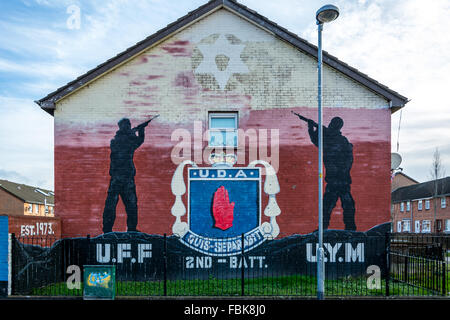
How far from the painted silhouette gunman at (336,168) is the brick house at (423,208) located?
99.8ft

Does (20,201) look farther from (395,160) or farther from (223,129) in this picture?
(395,160)

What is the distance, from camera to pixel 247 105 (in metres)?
12.2

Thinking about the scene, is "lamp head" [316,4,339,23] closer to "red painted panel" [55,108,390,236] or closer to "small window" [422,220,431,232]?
"red painted panel" [55,108,390,236]

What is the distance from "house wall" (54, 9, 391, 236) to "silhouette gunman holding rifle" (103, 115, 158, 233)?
0.63ft

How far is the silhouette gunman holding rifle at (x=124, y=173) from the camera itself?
11.9m

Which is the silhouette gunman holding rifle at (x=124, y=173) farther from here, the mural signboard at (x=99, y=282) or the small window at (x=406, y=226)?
the small window at (x=406, y=226)

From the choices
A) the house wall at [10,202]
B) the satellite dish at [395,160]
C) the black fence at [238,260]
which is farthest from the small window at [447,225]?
the house wall at [10,202]

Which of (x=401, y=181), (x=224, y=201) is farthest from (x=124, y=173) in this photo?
(x=401, y=181)

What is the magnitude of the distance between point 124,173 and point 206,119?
3.66 metres

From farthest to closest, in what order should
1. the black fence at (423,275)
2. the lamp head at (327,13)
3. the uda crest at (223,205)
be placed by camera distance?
the uda crest at (223,205)
the black fence at (423,275)
the lamp head at (327,13)

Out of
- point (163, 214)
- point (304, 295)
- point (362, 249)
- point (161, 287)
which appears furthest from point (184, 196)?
point (362, 249)

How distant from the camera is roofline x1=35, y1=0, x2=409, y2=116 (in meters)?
12.0

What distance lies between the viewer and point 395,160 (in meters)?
12.8

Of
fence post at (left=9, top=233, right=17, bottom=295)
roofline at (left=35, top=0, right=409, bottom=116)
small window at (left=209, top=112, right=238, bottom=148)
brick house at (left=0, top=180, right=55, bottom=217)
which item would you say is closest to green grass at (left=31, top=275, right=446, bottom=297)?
fence post at (left=9, top=233, right=17, bottom=295)
